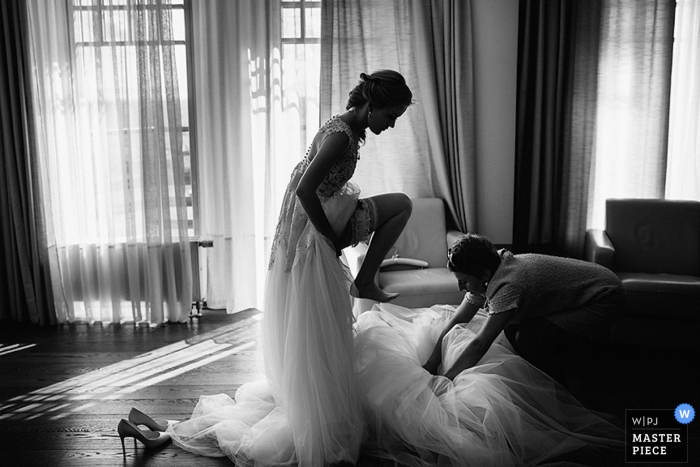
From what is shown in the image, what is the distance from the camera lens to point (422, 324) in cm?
277

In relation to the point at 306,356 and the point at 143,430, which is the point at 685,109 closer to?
the point at 306,356

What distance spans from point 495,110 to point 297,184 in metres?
2.32

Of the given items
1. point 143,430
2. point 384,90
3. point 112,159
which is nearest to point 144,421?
point 143,430

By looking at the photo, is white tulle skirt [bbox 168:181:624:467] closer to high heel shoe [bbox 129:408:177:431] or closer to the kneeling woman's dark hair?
high heel shoe [bbox 129:408:177:431]

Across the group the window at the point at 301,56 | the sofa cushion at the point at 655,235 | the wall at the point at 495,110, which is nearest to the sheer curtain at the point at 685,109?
the sofa cushion at the point at 655,235

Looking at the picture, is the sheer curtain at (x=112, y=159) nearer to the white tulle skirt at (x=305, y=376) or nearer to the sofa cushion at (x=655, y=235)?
the white tulle skirt at (x=305, y=376)

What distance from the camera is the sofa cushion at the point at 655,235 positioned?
379cm

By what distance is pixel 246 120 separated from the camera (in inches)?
164

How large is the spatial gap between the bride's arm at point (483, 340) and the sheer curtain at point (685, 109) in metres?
2.68

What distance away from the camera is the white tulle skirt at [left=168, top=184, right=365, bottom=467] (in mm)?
2258

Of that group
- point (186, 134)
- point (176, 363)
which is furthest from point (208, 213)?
point (176, 363)

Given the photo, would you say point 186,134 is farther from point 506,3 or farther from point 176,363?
point 506,3

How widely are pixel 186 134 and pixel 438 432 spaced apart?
2958mm

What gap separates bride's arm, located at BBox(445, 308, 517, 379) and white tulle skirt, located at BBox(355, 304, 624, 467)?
0.14ft
